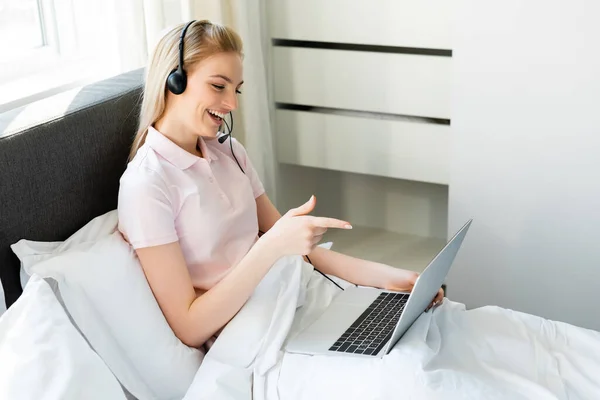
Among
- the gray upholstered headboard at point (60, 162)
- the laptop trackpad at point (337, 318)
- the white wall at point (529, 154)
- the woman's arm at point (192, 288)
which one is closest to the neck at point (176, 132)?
the gray upholstered headboard at point (60, 162)

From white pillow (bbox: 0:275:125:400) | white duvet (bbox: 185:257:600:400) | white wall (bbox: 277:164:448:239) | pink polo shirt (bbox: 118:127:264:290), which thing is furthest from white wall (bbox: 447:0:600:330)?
white pillow (bbox: 0:275:125:400)

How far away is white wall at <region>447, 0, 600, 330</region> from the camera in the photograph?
86.0 inches

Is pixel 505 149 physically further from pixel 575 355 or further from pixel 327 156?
pixel 575 355

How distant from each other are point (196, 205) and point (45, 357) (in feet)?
1.52

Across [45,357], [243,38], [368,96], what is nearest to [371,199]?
[368,96]

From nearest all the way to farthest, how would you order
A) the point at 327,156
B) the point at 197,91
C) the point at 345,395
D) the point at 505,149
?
the point at 345,395 → the point at 197,91 → the point at 505,149 → the point at 327,156

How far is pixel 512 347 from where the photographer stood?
5.30 feet

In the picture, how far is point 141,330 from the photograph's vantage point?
1.57m

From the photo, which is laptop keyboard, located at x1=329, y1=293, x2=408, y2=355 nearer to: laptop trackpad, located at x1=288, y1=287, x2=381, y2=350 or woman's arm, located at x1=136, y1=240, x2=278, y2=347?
laptop trackpad, located at x1=288, y1=287, x2=381, y2=350

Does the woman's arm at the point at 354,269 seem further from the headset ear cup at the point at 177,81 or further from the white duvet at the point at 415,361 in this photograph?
the headset ear cup at the point at 177,81

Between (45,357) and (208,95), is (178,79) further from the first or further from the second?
(45,357)

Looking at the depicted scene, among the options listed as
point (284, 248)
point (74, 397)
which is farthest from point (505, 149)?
point (74, 397)

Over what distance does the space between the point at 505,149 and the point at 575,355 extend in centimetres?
84

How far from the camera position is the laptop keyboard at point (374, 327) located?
5.15 feet
